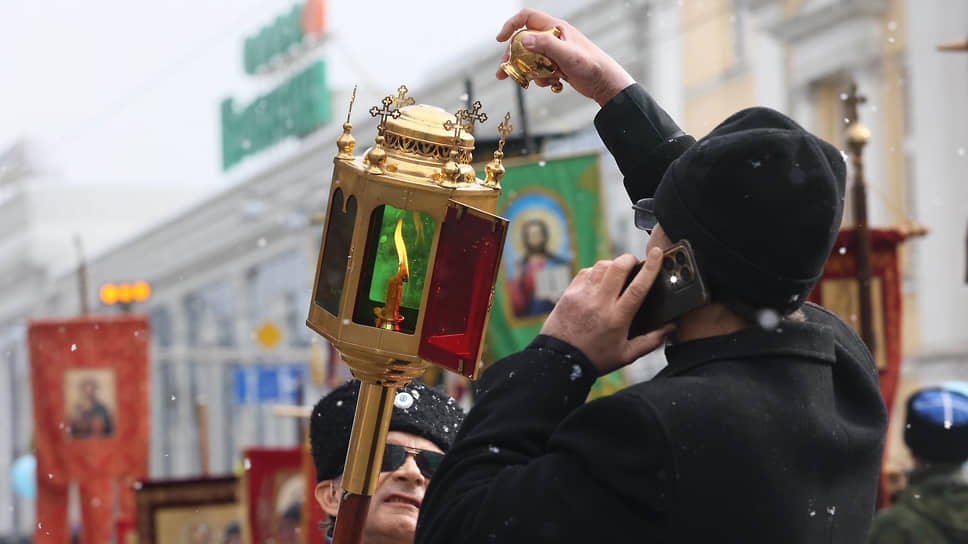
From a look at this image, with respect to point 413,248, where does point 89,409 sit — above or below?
below

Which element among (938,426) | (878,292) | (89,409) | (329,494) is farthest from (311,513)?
(89,409)

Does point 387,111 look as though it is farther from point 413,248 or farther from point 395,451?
point 395,451

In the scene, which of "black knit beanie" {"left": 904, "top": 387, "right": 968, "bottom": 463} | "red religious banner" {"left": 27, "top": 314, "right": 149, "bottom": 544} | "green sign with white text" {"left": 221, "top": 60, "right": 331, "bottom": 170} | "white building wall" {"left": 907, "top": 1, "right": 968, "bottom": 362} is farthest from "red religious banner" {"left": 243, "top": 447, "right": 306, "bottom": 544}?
"green sign with white text" {"left": 221, "top": 60, "right": 331, "bottom": 170}

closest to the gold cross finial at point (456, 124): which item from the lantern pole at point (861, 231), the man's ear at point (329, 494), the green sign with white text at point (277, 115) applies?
the man's ear at point (329, 494)

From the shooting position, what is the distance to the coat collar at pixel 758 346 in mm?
1931

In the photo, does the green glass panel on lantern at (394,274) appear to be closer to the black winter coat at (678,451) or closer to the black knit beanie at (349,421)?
the black winter coat at (678,451)

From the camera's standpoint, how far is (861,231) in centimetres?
718

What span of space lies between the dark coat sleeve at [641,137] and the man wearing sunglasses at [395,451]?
96 cm

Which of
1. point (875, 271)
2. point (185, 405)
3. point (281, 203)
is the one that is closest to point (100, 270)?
point (185, 405)

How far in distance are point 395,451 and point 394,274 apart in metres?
1.05

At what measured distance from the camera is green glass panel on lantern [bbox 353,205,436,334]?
2.11 m

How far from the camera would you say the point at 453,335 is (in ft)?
6.97

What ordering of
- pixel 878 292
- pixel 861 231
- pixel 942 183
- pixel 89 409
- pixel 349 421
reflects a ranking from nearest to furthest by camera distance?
pixel 349 421 < pixel 861 231 < pixel 878 292 < pixel 89 409 < pixel 942 183

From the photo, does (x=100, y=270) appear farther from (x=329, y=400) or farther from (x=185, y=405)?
(x=329, y=400)
